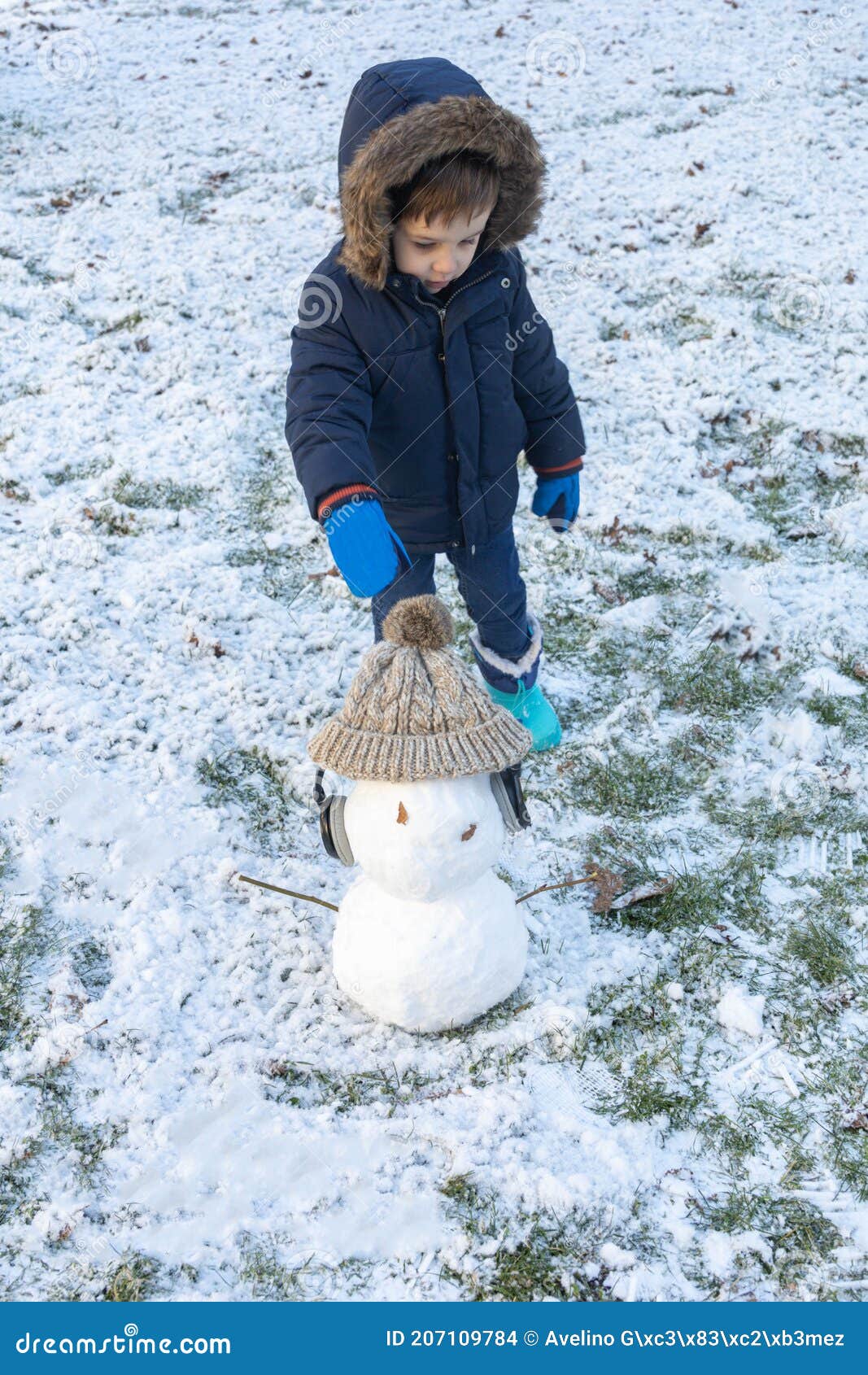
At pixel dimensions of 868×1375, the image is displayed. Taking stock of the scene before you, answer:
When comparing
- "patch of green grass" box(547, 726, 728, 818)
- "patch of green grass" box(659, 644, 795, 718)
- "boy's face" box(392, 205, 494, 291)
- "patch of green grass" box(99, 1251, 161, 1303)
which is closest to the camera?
"patch of green grass" box(99, 1251, 161, 1303)

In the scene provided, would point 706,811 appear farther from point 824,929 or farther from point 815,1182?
point 815,1182

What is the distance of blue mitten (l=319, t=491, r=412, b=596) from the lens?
2549 millimetres

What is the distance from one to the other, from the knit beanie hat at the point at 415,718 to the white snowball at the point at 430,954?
0.38 m

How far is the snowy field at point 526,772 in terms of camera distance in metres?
2.21

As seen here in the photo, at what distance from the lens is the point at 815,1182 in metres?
2.26

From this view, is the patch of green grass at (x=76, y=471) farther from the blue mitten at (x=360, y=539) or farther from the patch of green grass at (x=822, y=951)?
the patch of green grass at (x=822, y=951)

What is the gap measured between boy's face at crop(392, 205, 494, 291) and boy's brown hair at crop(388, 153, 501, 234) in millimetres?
17

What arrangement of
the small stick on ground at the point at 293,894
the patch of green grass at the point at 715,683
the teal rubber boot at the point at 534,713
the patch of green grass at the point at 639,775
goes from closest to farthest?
1. the small stick on ground at the point at 293,894
2. the patch of green grass at the point at 639,775
3. the teal rubber boot at the point at 534,713
4. the patch of green grass at the point at 715,683

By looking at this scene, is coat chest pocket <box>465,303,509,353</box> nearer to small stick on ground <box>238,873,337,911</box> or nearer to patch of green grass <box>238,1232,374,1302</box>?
small stick on ground <box>238,873,337,911</box>

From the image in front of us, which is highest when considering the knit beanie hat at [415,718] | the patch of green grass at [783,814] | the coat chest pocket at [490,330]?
the coat chest pocket at [490,330]

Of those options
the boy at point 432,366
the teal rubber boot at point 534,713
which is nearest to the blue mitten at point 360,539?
the boy at point 432,366

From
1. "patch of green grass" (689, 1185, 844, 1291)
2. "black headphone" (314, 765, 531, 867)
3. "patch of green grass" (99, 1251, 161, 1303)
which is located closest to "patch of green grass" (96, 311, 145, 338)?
"black headphone" (314, 765, 531, 867)

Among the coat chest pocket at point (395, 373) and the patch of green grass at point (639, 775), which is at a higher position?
the coat chest pocket at point (395, 373)
